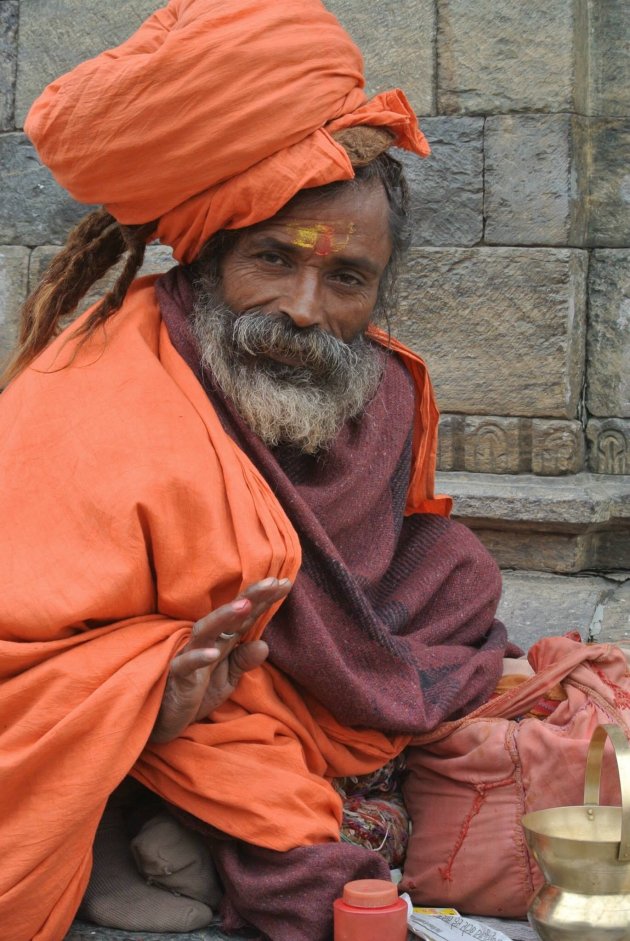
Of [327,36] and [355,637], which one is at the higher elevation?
[327,36]

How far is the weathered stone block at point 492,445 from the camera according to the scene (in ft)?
14.4

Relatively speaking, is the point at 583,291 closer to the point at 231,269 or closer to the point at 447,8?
the point at 447,8

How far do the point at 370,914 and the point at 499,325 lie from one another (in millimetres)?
2364

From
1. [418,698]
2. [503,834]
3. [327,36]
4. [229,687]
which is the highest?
[327,36]

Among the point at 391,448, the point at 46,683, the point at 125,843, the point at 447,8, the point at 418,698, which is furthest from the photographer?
the point at 447,8

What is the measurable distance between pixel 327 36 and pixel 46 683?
158 cm

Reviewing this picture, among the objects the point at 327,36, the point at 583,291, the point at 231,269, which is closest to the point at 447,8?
the point at 583,291

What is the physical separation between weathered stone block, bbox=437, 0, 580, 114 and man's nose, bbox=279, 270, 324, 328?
1651 mm

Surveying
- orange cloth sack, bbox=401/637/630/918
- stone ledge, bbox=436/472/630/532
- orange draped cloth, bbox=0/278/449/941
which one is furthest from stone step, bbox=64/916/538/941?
stone ledge, bbox=436/472/630/532

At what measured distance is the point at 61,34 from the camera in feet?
15.6

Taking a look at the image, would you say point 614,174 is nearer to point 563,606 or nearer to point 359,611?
point 563,606

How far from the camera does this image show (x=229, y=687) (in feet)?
8.50

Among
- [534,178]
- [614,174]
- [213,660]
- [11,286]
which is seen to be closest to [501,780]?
[213,660]

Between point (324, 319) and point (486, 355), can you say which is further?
point (486, 355)
